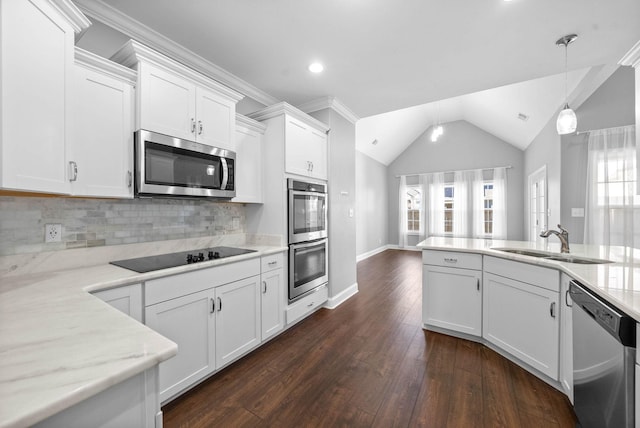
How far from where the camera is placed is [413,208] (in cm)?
811

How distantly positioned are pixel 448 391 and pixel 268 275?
165 cm

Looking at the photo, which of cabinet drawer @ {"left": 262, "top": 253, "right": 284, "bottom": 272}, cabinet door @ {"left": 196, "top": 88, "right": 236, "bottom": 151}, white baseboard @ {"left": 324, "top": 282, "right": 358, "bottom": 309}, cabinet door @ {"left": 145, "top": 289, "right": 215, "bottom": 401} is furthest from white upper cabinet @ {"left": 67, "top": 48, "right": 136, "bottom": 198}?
white baseboard @ {"left": 324, "top": 282, "right": 358, "bottom": 309}

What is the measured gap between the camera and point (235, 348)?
2070 mm

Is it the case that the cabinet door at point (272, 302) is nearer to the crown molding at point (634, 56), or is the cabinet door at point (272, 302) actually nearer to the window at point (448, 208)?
the crown molding at point (634, 56)

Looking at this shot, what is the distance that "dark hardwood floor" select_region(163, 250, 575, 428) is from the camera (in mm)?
1588

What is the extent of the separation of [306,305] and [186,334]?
1.46 metres

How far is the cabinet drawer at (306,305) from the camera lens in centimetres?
271

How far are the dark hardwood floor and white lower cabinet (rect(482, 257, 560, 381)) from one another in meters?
0.16

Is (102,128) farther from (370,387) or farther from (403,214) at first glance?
(403,214)

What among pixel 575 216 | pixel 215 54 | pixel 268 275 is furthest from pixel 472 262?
pixel 215 54

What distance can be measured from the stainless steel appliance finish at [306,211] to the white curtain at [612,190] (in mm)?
3502

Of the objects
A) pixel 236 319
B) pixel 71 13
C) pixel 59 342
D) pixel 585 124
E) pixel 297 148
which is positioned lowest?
pixel 236 319

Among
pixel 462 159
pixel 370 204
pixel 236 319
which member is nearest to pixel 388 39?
pixel 236 319

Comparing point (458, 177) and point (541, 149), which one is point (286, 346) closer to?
point (541, 149)
